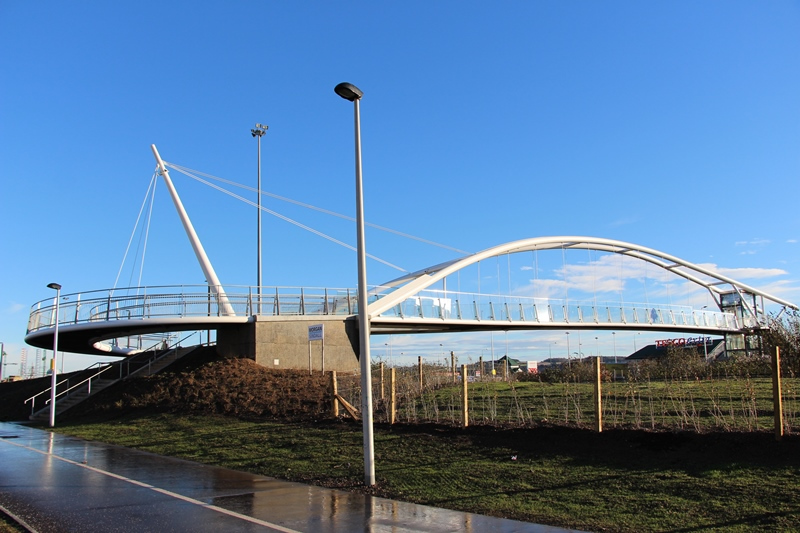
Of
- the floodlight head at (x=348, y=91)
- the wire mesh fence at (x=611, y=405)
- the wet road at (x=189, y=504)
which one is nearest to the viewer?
the wet road at (x=189, y=504)

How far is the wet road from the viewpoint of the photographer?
810cm

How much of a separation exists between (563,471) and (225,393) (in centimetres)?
1515

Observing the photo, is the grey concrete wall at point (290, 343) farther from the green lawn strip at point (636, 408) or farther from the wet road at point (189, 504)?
the wet road at point (189, 504)

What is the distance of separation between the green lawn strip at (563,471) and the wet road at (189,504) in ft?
1.93

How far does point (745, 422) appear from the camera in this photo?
1156 centimetres

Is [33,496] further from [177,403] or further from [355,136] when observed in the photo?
[177,403]

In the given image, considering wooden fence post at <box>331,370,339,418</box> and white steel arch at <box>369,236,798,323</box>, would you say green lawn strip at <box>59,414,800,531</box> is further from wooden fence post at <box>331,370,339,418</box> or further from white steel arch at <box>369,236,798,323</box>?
white steel arch at <box>369,236,798,323</box>

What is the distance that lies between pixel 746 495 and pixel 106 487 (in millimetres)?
9941

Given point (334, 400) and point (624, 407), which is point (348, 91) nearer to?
point (334, 400)

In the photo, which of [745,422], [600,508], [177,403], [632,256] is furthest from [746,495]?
[632,256]

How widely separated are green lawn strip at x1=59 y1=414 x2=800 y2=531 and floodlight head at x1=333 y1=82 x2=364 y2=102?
22.3 feet

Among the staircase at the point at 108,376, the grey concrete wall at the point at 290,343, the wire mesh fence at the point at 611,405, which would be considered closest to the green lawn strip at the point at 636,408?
the wire mesh fence at the point at 611,405

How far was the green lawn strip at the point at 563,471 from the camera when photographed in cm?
781

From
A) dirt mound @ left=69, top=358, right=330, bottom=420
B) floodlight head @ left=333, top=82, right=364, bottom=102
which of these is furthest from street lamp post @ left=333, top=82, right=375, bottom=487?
dirt mound @ left=69, top=358, right=330, bottom=420
